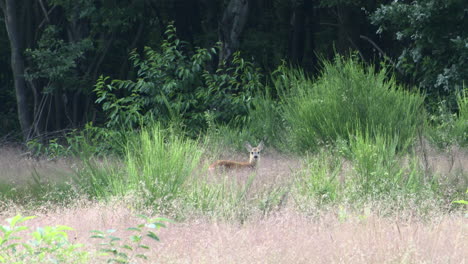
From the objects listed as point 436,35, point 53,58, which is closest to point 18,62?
point 53,58

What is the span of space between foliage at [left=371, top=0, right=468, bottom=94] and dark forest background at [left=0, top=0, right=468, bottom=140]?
2cm

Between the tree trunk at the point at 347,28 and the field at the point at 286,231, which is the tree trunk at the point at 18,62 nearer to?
the tree trunk at the point at 347,28

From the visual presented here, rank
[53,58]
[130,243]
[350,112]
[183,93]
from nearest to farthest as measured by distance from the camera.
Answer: [130,243] → [350,112] → [183,93] → [53,58]

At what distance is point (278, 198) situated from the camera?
7801 mm

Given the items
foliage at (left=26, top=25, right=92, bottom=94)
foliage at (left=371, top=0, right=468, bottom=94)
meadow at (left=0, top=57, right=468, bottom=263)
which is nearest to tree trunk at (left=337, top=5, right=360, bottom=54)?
foliage at (left=371, top=0, right=468, bottom=94)

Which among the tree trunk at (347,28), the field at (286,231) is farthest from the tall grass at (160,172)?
the tree trunk at (347,28)

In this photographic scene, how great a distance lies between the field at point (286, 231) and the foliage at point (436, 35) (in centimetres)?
667

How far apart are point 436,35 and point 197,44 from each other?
29.6 feet

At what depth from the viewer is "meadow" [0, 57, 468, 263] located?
5.36 m

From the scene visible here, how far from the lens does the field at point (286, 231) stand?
533cm

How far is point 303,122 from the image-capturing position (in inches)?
448

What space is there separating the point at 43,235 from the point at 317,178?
4234 mm

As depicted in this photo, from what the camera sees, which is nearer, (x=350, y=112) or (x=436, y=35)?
(x=350, y=112)

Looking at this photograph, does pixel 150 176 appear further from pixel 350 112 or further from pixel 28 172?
pixel 350 112
